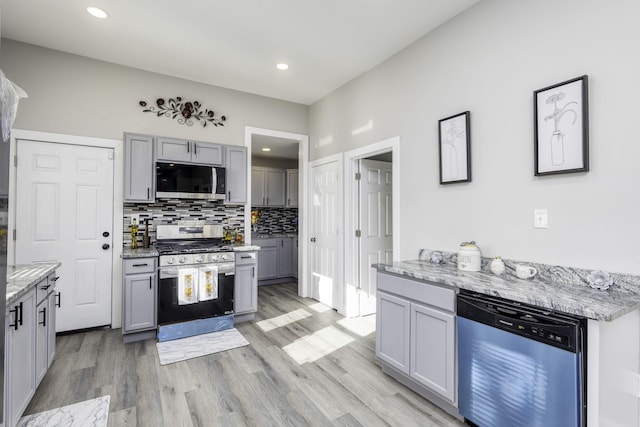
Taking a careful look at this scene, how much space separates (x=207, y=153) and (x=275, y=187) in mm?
2640

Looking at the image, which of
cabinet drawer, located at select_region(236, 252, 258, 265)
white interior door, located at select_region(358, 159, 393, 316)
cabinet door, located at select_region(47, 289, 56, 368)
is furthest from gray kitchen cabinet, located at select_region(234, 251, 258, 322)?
cabinet door, located at select_region(47, 289, 56, 368)

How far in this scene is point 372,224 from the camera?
4035 mm

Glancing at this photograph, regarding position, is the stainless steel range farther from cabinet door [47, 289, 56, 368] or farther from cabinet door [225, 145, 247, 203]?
cabinet door [47, 289, 56, 368]

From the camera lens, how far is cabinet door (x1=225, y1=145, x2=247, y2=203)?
12.9ft

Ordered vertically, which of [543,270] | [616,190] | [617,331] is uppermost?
[616,190]

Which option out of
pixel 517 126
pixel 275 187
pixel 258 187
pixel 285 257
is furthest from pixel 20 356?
pixel 275 187

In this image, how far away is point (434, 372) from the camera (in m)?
2.10

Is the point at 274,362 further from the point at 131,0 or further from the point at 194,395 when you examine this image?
the point at 131,0

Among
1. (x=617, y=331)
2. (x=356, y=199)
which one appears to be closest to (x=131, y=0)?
(x=356, y=199)

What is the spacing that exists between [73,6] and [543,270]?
Answer: 408 cm

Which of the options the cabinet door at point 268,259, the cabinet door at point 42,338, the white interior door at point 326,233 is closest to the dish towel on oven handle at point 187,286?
the cabinet door at point 42,338

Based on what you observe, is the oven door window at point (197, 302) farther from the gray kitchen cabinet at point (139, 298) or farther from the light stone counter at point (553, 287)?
the light stone counter at point (553, 287)

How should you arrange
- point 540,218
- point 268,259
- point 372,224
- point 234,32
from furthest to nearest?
point 268,259
point 372,224
point 234,32
point 540,218

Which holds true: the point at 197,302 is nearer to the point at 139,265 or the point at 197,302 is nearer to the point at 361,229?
the point at 139,265
